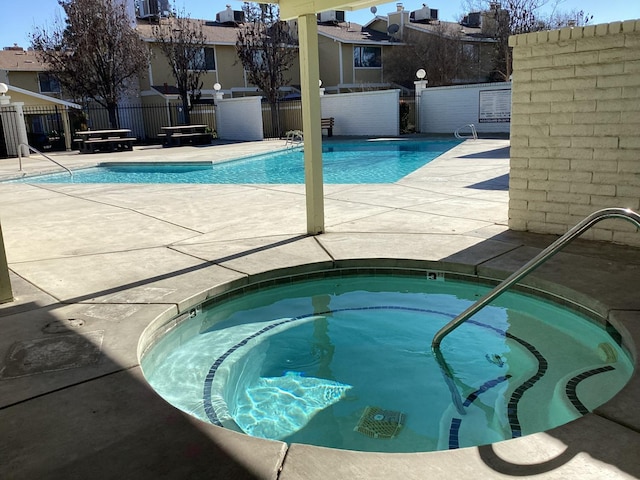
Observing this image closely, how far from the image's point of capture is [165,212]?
26.3ft

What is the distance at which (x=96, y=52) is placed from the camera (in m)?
24.6

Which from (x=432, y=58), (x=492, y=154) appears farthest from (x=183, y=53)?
(x=492, y=154)

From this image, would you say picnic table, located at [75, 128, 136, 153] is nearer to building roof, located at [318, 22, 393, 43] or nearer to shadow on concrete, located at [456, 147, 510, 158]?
shadow on concrete, located at [456, 147, 510, 158]

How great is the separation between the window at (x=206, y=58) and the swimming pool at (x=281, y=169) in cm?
1373

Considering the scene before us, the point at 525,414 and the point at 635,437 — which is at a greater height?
the point at 635,437

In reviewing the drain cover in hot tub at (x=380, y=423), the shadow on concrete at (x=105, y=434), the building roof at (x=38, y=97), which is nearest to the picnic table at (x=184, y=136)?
the building roof at (x=38, y=97)

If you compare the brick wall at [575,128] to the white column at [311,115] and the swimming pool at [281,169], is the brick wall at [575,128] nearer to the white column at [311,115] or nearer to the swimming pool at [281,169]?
the white column at [311,115]

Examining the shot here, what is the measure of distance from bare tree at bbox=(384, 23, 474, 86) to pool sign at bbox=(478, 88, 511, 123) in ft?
40.4

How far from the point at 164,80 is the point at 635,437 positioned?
32.0m

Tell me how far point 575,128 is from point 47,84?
31.5 m

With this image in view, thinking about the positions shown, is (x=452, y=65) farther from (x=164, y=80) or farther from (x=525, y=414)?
(x=525, y=414)

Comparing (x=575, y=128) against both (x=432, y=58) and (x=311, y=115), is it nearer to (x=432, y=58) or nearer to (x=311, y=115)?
(x=311, y=115)

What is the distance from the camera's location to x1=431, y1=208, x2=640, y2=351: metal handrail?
2.64 metres

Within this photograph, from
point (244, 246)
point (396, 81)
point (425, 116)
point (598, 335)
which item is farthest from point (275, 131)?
point (598, 335)
